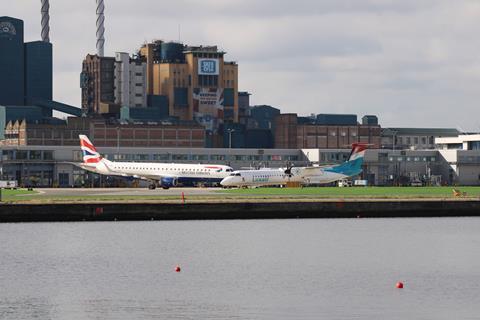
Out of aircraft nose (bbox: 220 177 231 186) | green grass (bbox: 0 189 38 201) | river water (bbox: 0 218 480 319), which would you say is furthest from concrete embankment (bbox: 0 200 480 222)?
aircraft nose (bbox: 220 177 231 186)

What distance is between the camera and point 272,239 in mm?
105125

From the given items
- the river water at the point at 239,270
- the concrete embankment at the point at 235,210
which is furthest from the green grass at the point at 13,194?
the river water at the point at 239,270

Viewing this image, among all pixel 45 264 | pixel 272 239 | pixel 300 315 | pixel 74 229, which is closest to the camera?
pixel 300 315

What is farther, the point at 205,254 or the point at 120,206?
the point at 120,206

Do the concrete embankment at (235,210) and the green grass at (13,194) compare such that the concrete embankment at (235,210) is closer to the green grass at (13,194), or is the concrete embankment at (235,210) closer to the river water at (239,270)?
the river water at (239,270)

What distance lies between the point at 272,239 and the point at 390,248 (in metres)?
12.2

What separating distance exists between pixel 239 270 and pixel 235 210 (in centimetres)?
3914

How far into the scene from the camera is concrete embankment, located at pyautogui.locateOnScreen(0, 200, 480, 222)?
11619cm

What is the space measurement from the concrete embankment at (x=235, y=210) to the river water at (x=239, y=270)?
46.5 inches

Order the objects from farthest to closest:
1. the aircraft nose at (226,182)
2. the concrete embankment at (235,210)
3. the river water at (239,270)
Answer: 1. the aircraft nose at (226,182)
2. the concrete embankment at (235,210)
3. the river water at (239,270)

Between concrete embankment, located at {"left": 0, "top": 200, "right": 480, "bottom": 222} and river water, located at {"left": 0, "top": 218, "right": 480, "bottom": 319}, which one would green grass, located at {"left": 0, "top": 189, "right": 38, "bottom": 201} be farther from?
river water, located at {"left": 0, "top": 218, "right": 480, "bottom": 319}

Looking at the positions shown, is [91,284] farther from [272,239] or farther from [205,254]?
[272,239]

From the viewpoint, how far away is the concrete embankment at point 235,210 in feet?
381

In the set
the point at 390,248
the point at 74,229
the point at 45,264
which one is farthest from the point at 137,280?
the point at 74,229
